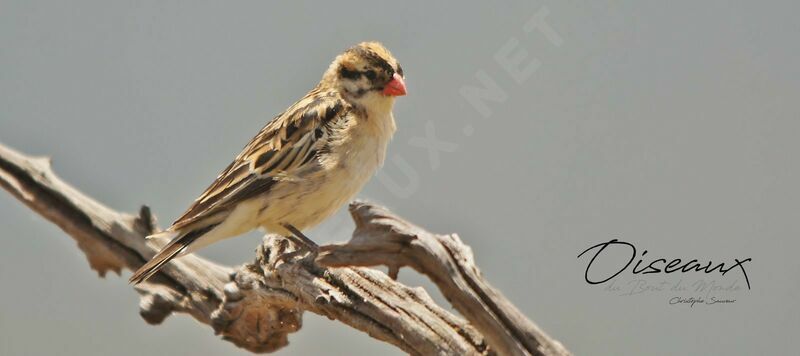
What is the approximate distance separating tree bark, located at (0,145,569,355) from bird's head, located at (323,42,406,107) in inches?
32.5

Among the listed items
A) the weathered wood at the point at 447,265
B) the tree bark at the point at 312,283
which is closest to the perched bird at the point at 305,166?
the tree bark at the point at 312,283

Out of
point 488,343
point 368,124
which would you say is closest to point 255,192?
point 368,124

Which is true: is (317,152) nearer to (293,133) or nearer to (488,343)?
(293,133)

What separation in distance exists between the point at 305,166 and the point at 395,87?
58 centimetres

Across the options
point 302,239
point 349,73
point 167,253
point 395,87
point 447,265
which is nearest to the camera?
point 447,265

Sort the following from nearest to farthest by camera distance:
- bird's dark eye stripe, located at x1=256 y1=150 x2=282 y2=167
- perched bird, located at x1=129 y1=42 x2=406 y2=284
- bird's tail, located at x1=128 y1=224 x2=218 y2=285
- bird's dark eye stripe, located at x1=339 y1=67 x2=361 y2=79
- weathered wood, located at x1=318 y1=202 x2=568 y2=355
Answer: weathered wood, located at x1=318 y1=202 x2=568 y2=355 < bird's tail, located at x1=128 y1=224 x2=218 y2=285 < perched bird, located at x1=129 y1=42 x2=406 y2=284 < bird's dark eye stripe, located at x1=256 y1=150 x2=282 y2=167 < bird's dark eye stripe, located at x1=339 y1=67 x2=361 y2=79

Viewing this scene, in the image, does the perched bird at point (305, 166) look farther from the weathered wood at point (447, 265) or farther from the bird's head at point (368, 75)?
the weathered wood at point (447, 265)

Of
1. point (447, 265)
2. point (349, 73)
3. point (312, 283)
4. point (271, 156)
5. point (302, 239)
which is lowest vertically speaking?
point (447, 265)

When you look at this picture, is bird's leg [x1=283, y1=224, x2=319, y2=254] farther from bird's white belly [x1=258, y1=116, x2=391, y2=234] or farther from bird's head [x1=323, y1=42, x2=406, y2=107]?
bird's head [x1=323, y1=42, x2=406, y2=107]

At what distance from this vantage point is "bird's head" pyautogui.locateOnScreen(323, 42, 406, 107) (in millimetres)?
4531

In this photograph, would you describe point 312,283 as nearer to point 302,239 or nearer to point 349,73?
point 302,239

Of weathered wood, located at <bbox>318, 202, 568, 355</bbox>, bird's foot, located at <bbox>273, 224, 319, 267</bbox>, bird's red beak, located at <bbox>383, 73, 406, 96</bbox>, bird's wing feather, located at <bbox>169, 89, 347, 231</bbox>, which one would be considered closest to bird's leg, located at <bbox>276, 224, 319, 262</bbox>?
bird's foot, located at <bbox>273, 224, 319, 267</bbox>

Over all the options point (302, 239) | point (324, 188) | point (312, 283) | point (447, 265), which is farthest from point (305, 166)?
point (447, 265)

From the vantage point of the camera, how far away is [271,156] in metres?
4.47
